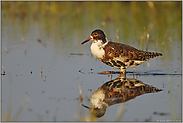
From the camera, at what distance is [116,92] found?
7.73 metres

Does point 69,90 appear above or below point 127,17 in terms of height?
below

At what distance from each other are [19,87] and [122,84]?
8.05ft

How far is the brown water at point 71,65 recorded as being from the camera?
6.64 m

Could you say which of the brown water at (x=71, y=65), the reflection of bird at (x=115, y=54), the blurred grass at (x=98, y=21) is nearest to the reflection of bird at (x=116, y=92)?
the brown water at (x=71, y=65)

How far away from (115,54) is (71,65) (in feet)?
5.65

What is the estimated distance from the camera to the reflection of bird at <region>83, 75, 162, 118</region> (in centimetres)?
699

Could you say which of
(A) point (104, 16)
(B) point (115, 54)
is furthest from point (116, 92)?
(A) point (104, 16)

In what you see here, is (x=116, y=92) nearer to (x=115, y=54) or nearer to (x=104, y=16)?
(x=115, y=54)

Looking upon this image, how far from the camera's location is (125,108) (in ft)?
22.0

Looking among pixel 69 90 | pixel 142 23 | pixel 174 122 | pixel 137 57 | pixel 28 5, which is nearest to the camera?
pixel 174 122

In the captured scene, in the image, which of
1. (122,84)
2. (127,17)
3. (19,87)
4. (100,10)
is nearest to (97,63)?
(122,84)

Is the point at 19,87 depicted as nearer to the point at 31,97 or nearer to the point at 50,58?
the point at 31,97

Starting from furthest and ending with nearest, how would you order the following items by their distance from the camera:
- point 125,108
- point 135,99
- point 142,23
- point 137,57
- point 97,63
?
point 142,23 < point 97,63 < point 137,57 < point 135,99 < point 125,108

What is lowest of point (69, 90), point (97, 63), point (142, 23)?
point (69, 90)
